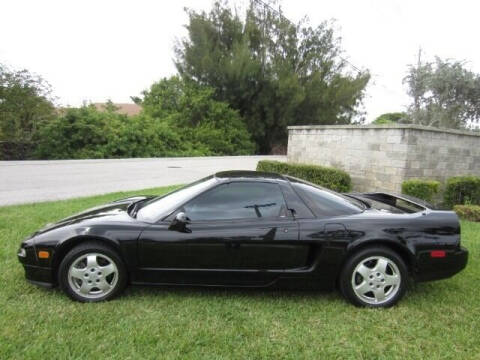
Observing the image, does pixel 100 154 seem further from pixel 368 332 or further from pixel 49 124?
pixel 368 332

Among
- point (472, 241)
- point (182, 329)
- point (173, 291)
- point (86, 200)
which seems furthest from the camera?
point (86, 200)

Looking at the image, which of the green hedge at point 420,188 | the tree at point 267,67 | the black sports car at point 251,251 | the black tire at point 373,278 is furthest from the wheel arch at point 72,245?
the tree at point 267,67

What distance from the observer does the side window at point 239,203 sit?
295 cm

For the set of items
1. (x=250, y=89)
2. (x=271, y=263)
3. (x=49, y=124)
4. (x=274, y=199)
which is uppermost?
(x=250, y=89)

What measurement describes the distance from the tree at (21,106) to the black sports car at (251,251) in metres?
15.6

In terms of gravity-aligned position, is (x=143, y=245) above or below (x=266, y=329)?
above

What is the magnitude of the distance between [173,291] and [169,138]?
17305 mm

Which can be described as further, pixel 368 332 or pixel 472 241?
pixel 472 241

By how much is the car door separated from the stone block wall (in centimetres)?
509

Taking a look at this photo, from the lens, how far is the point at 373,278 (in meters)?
2.88

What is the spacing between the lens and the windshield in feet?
9.82

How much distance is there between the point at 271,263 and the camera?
2.87 meters

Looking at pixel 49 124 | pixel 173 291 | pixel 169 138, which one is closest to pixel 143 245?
pixel 173 291

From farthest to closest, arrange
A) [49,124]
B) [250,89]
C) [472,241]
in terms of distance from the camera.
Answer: [250,89] → [49,124] → [472,241]
